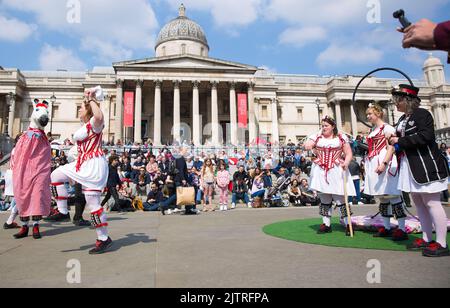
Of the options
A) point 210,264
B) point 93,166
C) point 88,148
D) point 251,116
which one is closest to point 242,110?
point 251,116

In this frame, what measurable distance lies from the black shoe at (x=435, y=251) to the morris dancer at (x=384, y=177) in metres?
1.12

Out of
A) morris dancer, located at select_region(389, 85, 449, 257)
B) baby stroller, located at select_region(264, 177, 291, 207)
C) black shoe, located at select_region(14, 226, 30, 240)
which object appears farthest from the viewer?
baby stroller, located at select_region(264, 177, 291, 207)

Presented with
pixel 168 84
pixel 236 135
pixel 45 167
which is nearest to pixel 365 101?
pixel 236 135

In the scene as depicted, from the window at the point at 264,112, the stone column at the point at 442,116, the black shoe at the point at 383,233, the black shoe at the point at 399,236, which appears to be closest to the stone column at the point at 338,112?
the window at the point at 264,112

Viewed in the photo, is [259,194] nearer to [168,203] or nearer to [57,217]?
[168,203]

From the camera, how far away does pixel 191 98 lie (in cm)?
4181

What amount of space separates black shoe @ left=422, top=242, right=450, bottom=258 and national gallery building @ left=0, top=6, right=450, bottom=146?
29823 mm

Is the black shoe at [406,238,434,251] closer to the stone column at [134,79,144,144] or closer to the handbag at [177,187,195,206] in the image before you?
the handbag at [177,187,195,206]

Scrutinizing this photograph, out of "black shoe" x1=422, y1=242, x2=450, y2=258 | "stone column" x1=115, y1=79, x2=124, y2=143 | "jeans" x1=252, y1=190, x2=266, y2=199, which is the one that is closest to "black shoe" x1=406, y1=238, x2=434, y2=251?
"black shoe" x1=422, y1=242, x2=450, y2=258

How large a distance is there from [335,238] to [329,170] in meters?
1.24

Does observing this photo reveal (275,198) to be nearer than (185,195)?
No

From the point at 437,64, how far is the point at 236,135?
42639 mm

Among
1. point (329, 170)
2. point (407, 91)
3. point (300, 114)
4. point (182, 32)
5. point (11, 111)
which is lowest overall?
point (329, 170)

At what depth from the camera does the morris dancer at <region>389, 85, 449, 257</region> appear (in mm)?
3721
